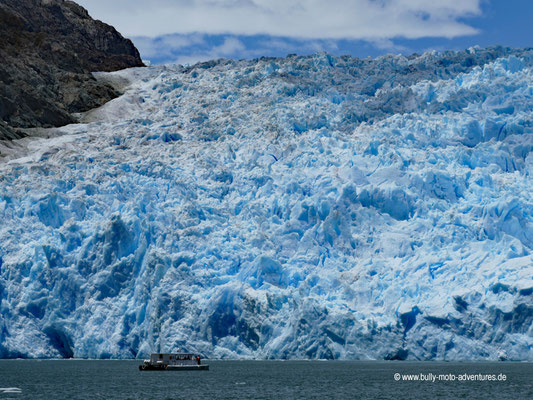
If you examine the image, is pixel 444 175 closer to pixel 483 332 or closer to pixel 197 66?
pixel 483 332

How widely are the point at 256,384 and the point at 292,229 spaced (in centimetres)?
1081

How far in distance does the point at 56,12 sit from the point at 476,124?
123ft

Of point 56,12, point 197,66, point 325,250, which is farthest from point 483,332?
point 56,12

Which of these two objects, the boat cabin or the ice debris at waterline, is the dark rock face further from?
the boat cabin

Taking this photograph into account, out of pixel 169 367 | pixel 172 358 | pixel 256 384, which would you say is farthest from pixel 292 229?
pixel 256 384

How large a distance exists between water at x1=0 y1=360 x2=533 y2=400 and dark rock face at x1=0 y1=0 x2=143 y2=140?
62.9 ft

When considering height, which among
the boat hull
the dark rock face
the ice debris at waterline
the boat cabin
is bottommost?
the boat hull

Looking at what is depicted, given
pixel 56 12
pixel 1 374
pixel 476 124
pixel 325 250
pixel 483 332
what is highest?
pixel 56 12

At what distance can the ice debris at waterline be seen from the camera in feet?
112

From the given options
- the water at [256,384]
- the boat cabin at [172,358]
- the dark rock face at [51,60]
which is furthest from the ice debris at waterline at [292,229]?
the dark rock face at [51,60]

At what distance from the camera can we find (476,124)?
137ft

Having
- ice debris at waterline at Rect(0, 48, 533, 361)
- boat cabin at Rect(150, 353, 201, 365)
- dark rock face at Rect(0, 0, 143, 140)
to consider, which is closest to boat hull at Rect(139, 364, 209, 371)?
boat cabin at Rect(150, 353, 201, 365)

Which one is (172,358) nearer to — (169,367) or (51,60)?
(169,367)

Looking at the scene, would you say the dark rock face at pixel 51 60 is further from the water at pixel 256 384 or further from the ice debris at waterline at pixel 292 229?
the water at pixel 256 384
